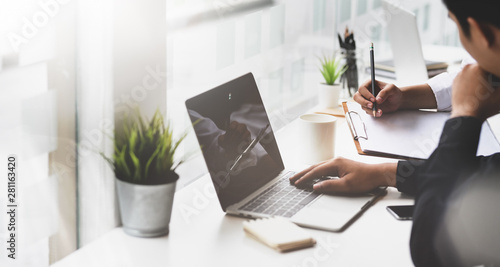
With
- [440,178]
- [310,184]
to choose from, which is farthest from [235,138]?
[440,178]

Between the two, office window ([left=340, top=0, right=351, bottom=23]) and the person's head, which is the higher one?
the person's head

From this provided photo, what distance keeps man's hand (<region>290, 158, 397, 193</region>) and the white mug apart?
0.18m

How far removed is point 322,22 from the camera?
275 cm

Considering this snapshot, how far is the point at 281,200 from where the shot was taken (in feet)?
4.39

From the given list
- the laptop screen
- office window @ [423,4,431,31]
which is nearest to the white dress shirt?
the laptop screen

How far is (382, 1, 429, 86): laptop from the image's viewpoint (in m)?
2.28

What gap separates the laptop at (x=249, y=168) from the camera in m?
1.26

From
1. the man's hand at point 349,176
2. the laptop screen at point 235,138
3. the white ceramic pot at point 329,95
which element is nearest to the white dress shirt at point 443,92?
the white ceramic pot at point 329,95

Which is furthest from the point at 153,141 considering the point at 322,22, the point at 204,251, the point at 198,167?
the point at 322,22

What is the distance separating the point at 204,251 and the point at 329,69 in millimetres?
1162

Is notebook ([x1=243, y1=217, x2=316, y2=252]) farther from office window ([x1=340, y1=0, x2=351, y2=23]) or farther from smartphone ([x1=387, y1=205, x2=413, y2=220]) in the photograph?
office window ([x1=340, y1=0, x2=351, y2=23])

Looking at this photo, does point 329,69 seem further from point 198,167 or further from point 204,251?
point 204,251

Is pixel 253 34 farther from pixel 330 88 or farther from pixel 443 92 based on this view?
pixel 443 92

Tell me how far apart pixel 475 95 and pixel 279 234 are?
0.50 metres
